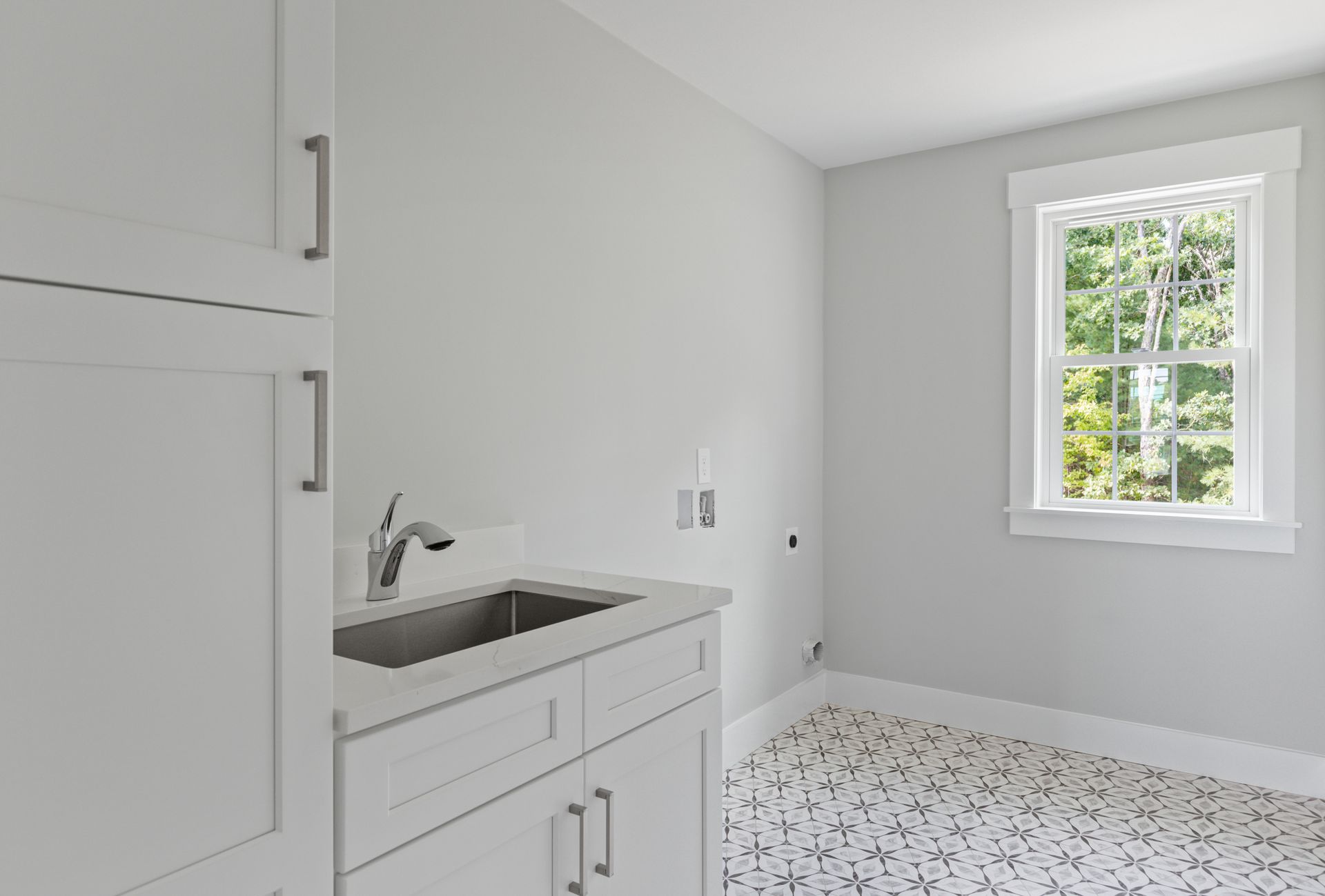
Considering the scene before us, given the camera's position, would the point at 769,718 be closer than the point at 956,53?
No

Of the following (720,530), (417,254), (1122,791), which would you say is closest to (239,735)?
(417,254)

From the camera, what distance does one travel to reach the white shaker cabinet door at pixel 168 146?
808mm

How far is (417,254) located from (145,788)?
4.42 feet

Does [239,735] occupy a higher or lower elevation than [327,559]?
lower

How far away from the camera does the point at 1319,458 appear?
2.93 m

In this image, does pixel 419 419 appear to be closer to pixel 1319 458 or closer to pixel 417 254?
pixel 417 254

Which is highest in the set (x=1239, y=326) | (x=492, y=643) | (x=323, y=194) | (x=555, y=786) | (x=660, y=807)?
(x=1239, y=326)

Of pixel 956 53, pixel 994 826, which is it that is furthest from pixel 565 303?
pixel 994 826

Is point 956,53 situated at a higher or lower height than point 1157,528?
higher

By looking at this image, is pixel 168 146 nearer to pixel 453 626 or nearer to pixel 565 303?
pixel 453 626

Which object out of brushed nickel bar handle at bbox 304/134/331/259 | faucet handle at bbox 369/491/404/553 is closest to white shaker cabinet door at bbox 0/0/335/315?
brushed nickel bar handle at bbox 304/134/331/259

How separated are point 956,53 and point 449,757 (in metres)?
2.65

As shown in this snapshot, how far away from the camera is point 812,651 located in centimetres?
382

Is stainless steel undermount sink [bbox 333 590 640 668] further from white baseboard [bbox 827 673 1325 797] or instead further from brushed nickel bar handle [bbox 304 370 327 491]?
white baseboard [bbox 827 673 1325 797]
